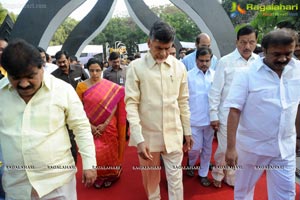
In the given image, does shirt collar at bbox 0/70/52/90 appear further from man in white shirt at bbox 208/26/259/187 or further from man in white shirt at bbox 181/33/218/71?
man in white shirt at bbox 181/33/218/71

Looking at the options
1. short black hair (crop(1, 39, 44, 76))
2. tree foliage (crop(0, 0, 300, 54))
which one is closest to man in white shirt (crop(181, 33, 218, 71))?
short black hair (crop(1, 39, 44, 76))

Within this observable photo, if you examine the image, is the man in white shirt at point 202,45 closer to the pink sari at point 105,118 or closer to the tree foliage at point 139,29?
the pink sari at point 105,118

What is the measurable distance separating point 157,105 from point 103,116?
122 cm

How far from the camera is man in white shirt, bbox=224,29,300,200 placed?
1857 mm

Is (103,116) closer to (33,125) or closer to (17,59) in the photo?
(33,125)

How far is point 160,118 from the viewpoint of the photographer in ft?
7.50

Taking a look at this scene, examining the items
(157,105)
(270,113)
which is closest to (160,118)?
(157,105)

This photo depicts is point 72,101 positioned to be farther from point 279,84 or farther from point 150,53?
point 279,84

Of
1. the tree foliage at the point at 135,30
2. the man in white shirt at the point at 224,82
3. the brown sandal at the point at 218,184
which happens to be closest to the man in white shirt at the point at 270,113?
the man in white shirt at the point at 224,82

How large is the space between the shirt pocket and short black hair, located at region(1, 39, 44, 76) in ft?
5.34

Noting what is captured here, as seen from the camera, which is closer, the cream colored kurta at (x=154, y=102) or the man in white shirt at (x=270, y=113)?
the man in white shirt at (x=270, y=113)

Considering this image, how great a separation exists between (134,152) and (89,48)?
1691cm

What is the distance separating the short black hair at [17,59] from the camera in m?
1.40

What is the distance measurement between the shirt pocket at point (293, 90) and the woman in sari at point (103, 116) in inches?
79.2
